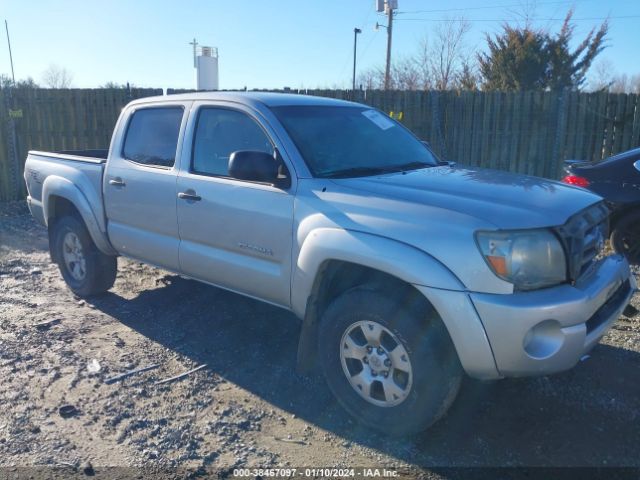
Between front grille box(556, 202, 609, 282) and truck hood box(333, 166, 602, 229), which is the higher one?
truck hood box(333, 166, 602, 229)

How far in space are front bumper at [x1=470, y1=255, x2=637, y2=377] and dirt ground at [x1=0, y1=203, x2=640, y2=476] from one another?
590mm

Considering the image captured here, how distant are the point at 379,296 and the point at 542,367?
3.01 ft

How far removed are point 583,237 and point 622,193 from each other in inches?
146

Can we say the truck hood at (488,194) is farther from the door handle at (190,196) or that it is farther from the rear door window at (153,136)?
the rear door window at (153,136)

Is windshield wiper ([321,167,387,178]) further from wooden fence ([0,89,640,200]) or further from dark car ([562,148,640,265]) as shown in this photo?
wooden fence ([0,89,640,200])

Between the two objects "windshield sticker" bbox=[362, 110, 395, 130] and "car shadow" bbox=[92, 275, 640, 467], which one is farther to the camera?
"windshield sticker" bbox=[362, 110, 395, 130]

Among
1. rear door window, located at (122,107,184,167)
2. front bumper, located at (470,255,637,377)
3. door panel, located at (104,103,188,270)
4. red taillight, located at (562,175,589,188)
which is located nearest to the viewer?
front bumper, located at (470,255,637,377)

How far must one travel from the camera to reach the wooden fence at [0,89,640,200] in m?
11.9

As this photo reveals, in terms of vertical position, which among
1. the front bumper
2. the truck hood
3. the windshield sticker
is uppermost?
the windshield sticker

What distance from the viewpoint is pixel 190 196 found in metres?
4.38

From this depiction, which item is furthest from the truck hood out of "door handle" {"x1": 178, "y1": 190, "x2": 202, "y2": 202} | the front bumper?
"door handle" {"x1": 178, "y1": 190, "x2": 202, "y2": 202}

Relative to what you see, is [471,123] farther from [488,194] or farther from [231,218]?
[488,194]

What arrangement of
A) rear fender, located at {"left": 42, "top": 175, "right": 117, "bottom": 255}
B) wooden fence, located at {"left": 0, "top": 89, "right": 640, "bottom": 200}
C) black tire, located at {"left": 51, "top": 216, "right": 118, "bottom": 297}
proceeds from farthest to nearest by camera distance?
wooden fence, located at {"left": 0, "top": 89, "right": 640, "bottom": 200} < black tire, located at {"left": 51, "top": 216, "right": 118, "bottom": 297} < rear fender, located at {"left": 42, "top": 175, "right": 117, "bottom": 255}

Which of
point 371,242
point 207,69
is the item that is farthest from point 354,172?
point 207,69
